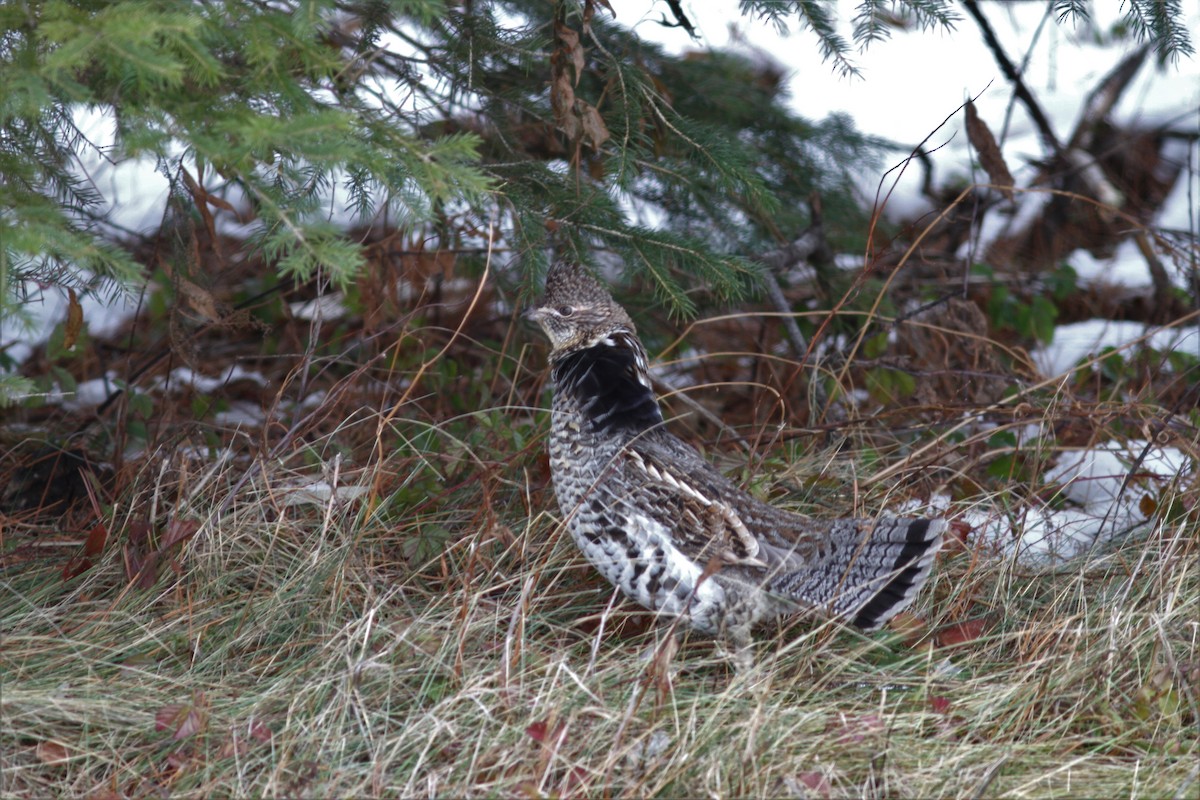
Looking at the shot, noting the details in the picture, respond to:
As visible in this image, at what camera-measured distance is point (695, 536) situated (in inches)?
124

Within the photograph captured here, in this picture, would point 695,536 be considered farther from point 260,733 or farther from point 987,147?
point 987,147

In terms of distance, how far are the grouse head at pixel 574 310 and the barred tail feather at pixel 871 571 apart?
897 millimetres

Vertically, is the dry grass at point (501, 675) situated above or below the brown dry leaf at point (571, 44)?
below

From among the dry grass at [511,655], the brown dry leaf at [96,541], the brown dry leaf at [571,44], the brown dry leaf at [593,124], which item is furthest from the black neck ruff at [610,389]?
the brown dry leaf at [96,541]

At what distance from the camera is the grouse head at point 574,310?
344 cm

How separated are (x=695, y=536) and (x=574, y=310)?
0.78 metres

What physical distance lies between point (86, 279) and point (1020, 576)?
310 cm

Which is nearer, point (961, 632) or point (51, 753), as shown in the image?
point (51, 753)

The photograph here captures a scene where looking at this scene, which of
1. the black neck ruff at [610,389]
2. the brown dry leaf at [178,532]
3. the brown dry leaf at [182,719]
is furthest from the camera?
the brown dry leaf at [178,532]

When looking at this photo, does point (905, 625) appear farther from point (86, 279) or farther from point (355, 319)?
point (355, 319)

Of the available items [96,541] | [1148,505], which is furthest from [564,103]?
[1148,505]

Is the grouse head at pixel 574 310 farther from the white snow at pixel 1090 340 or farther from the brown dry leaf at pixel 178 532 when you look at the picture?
the white snow at pixel 1090 340

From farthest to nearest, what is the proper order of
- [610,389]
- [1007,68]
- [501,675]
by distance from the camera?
[1007,68], [610,389], [501,675]

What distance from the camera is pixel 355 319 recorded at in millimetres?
6242
